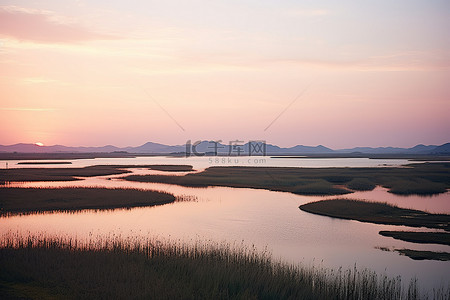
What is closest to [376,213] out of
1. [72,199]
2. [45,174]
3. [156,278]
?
[156,278]

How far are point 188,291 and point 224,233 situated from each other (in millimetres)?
12723

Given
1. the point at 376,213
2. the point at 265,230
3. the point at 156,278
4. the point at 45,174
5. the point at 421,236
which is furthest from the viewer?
the point at 45,174

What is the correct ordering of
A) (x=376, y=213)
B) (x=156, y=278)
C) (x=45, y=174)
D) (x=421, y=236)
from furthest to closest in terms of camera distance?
1. (x=45, y=174)
2. (x=376, y=213)
3. (x=421, y=236)
4. (x=156, y=278)

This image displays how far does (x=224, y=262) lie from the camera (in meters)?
15.2

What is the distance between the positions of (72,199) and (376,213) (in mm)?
25534

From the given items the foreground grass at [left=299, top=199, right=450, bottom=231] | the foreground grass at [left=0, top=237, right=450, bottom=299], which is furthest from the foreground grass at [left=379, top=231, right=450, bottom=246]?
the foreground grass at [left=0, top=237, right=450, bottom=299]

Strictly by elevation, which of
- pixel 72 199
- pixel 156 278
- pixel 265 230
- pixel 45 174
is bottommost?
pixel 265 230

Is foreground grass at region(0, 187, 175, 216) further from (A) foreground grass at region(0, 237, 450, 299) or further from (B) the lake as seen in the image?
(A) foreground grass at region(0, 237, 450, 299)

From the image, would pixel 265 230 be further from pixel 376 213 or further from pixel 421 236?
pixel 376 213

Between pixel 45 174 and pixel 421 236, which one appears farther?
pixel 45 174

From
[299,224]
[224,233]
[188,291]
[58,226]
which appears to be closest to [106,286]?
[188,291]

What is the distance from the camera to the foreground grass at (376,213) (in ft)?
92.9

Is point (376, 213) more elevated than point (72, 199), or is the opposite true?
point (72, 199)

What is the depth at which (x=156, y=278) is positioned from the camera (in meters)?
12.7
